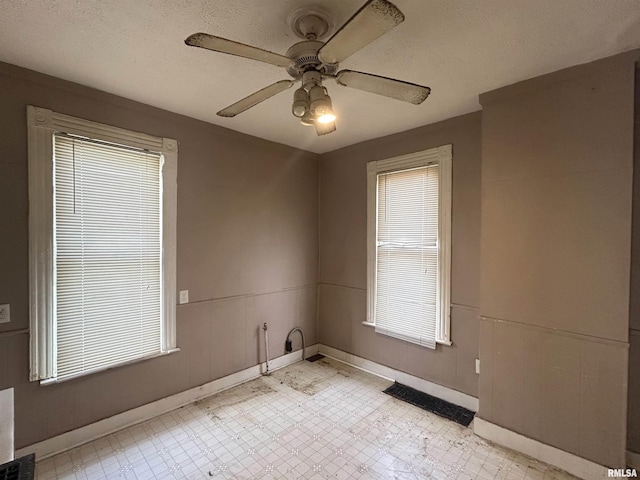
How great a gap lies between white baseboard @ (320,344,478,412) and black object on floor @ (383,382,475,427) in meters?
0.04

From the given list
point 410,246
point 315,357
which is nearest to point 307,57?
point 410,246

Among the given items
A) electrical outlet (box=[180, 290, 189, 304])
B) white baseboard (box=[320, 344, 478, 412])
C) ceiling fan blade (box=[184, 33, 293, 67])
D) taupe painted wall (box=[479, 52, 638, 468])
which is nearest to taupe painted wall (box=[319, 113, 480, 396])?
white baseboard (box=[320, 344, 478, 412])

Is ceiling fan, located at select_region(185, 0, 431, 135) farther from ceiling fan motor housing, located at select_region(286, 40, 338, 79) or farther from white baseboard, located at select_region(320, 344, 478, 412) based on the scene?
white baseboard, located at select_region(320, 344, 478, 412)

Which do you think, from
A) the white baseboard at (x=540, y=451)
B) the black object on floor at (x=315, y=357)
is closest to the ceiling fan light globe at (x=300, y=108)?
the white baseboard at (x=540, y=451)

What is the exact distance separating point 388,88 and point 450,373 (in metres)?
2.47

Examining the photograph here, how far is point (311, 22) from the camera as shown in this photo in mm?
1460

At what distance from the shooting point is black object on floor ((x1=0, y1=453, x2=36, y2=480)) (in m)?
1.03

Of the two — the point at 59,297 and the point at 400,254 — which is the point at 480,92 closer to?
the point at 400,254

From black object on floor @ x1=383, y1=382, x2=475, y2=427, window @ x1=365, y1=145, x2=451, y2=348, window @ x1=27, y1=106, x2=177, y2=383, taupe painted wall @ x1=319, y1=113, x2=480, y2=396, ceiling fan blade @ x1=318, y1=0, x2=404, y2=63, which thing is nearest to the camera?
ceiling fan blade @ x1=318, y1=0, x2=404, y2=63

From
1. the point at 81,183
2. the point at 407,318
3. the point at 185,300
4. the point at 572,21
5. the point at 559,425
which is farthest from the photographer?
the point at 407,318

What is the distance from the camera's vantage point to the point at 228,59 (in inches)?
72.5

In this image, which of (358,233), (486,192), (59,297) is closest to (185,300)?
(59,297)

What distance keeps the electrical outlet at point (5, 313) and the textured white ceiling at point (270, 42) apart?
59.5 inches

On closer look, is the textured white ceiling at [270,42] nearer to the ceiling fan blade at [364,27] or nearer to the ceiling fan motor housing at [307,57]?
the ceiling fan motor housing at [307,57]
